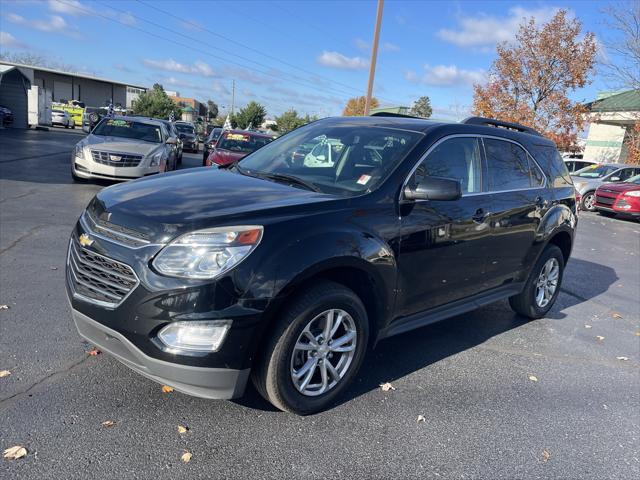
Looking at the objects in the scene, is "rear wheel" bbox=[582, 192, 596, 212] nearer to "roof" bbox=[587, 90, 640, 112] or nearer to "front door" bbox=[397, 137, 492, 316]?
"roof" bbox=[587, 90, 640, 112]

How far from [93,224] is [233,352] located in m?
1.23

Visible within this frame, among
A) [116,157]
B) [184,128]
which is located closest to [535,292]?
[116,157]

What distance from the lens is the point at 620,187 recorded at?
1662 centimetres

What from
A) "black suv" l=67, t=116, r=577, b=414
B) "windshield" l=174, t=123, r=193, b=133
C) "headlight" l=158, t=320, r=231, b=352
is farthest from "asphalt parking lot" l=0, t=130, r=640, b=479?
"windshield" l=174, t=123, r=193, b=133

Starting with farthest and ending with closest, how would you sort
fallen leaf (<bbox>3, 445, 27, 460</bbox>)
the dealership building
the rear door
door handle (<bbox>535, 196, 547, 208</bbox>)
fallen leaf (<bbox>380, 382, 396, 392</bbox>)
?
the dealership building, door handle (<bbox>535, 196, 547, 208</bbox>), the rear door, fallen leaf (<bbox>380, 382, 396, 392</bbox>), fallen leaf (<bbox>3, 445, 27, 460</bbox>)

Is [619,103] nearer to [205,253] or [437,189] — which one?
[437,189]

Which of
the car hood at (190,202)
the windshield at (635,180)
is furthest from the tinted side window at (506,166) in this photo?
the windshield at (635,180)

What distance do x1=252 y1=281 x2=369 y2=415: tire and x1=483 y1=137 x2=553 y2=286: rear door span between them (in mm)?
1705

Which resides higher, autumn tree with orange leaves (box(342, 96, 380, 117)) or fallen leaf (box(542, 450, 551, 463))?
autumn tree with orange leaves (box(342, 96, 380, 117))

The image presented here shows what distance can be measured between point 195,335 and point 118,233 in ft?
2.52

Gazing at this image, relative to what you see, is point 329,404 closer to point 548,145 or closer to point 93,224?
point 93,224

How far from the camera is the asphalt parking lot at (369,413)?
2.78 meters

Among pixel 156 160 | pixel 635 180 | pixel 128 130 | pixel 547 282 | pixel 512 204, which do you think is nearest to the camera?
pixel 512 204

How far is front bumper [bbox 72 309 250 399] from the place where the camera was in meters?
2.74
